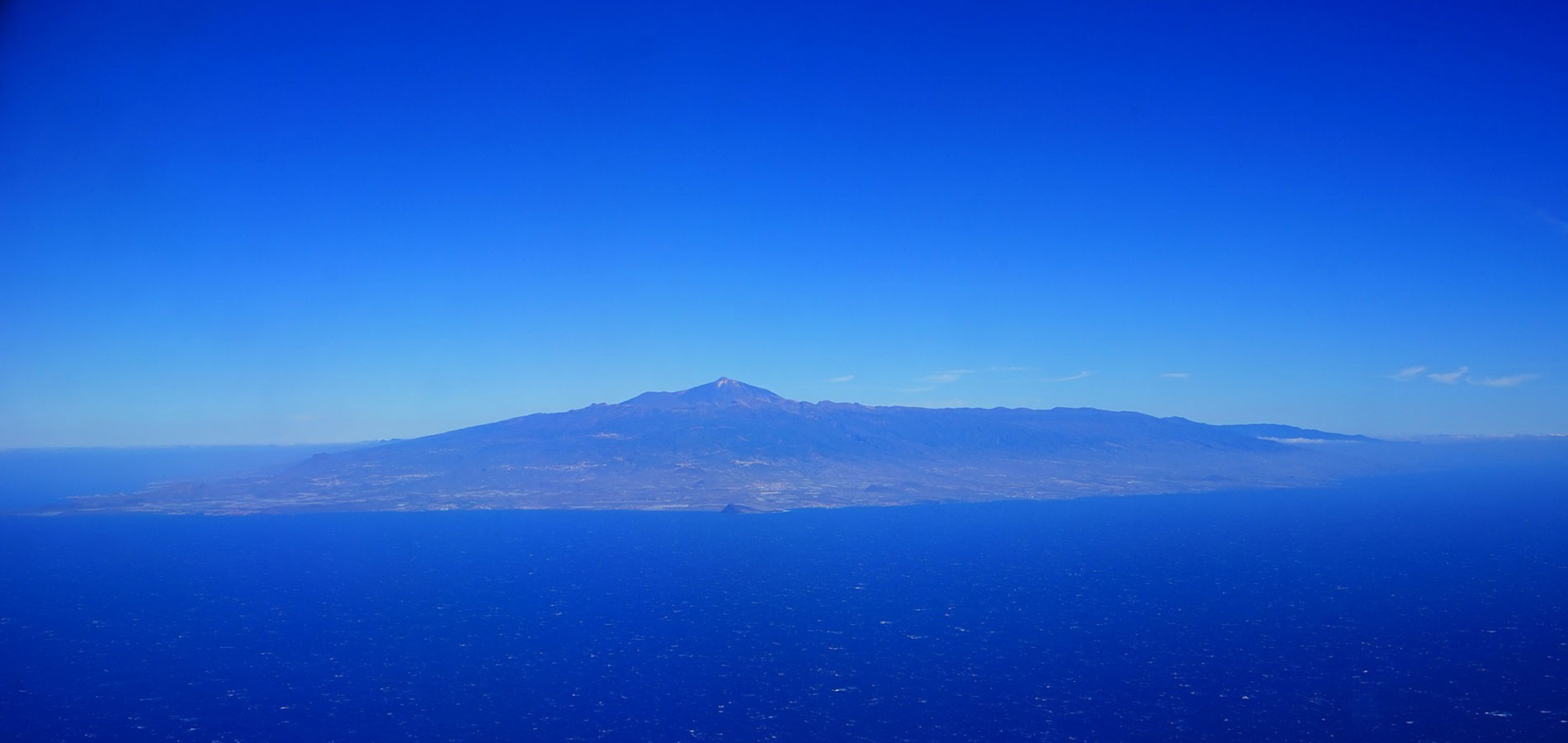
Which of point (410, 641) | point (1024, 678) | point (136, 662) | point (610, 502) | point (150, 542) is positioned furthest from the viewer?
point (610, 502)

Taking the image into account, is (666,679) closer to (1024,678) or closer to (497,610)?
(1024,678)

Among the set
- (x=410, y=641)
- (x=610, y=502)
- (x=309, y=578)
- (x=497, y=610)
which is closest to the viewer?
(x=410, y=641)

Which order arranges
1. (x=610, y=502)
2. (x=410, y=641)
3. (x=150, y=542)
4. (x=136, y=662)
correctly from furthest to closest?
(x=610, y=502), (x=150, y=542), (x=410, y=641), (x=136, y=662)

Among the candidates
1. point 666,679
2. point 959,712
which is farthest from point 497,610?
point 959,712

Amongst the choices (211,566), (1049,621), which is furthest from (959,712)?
(211,566)

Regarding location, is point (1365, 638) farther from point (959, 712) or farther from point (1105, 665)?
point (959, 712)

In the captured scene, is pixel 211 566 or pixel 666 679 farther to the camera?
pixel 211 566
